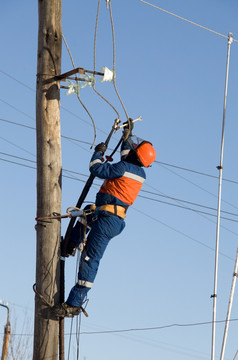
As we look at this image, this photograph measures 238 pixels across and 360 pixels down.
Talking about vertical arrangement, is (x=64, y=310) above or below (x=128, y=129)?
below

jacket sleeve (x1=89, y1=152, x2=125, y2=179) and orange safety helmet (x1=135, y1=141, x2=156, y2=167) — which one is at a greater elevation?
orange safety helmet (x1=135, y1=141, x2=156, y2=167)

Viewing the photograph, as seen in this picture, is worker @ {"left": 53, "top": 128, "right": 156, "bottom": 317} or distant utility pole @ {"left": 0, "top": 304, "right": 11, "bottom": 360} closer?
worker @ {"left": 53, "top": 128, "right": 156, "bottom": 317}

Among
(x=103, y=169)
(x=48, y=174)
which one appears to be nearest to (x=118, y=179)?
(x=103, y=169)

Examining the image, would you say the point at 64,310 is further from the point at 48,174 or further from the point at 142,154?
the point at 142,154

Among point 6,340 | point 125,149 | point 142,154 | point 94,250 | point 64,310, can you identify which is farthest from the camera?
point 6,340

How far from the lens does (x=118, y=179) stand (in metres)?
8.33

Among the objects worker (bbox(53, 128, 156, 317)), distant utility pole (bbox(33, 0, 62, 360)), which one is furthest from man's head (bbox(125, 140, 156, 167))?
distant utility pole (bbox(33, 0, 62, 360))

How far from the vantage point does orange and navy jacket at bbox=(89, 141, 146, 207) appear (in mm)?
8242

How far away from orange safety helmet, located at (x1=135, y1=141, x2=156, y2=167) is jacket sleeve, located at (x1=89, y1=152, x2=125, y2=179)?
23cm

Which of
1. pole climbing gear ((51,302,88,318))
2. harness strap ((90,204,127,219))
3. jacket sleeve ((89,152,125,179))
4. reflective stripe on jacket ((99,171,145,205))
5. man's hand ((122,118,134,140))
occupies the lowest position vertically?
pole climbing gear ((51,302,88,318))

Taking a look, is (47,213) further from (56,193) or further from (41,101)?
(41,101)

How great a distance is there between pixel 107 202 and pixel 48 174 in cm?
67

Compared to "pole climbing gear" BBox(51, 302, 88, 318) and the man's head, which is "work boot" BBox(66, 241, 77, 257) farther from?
the man's head

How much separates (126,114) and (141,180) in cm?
72
